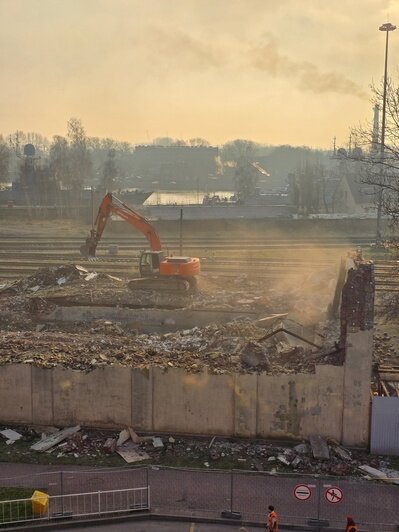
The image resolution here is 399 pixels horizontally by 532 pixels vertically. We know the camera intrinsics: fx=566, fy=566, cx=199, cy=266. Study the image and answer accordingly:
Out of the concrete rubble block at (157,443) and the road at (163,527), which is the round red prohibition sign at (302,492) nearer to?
the road at (163,527)

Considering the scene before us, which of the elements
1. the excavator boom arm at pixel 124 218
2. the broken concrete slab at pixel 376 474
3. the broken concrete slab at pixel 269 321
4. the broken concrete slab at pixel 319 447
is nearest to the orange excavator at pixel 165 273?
the excavator boom arm at pixel 124 218

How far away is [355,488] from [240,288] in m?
17.9

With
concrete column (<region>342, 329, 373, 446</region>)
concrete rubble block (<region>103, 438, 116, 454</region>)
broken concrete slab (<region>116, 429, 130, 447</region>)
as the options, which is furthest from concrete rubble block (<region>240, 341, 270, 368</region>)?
concrete rubble block (<region>103, 438, 116, 454</region>)

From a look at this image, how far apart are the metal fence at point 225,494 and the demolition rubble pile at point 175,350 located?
9.48 ft

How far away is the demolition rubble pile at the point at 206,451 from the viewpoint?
1238 centimetres

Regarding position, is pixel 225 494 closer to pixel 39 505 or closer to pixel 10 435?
pixel 39 505

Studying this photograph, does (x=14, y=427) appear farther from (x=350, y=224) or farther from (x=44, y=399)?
(x=350, y=224)

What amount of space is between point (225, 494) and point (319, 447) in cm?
272

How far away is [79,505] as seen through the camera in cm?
1099

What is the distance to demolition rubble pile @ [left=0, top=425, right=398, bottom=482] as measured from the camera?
12.4 meters

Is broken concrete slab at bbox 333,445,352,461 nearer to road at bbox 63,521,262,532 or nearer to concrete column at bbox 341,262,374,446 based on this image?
concrete column at bbox 341,262,374,446

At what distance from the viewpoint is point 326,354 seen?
15.0 m

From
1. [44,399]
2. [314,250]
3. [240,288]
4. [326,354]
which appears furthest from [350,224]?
[44,399]

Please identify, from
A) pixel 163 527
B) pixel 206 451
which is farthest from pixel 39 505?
pixel 206 451
